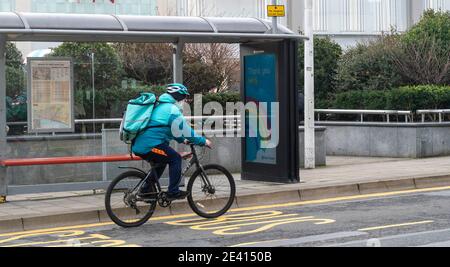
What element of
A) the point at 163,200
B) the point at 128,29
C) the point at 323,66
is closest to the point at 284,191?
the point at 163,200

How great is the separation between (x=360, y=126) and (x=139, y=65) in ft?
23.3

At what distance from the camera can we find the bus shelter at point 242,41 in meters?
10.9

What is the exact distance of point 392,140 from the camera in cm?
1719

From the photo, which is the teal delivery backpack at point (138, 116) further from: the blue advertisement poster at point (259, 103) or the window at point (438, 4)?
the window at point (438, 4)

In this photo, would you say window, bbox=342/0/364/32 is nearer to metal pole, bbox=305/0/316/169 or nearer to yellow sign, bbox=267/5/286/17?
metal pole, bbox=305/0/316/169

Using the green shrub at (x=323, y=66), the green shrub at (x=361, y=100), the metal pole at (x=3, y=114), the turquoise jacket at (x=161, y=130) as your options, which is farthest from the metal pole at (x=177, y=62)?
the green shrub at (x=323, y=66)

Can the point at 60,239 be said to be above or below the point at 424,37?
below

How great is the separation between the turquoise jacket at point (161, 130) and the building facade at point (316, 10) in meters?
22.5

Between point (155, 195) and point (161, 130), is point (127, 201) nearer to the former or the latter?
point (155, 195)

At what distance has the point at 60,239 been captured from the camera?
8914 mm
